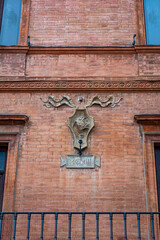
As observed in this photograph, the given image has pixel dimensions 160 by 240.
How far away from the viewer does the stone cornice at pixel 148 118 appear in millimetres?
8234

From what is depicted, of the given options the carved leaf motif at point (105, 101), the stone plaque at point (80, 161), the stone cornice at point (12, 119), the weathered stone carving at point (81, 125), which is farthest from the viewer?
the carved leaf motif at point (105, 101)

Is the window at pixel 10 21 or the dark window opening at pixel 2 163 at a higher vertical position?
the window at pixel 10 21

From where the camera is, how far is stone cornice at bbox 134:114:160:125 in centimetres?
823

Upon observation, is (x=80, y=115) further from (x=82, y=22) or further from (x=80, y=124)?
(x=82, y=22)

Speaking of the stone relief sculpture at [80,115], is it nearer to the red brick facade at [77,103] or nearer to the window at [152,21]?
the red brick facade at [77,103]

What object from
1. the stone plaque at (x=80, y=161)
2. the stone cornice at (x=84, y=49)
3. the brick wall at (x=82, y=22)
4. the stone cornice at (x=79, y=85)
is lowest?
the stone plaque at (x=80, y=161)

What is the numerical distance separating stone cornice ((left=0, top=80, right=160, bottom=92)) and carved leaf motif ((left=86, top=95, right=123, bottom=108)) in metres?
0.21

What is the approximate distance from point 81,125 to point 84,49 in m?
2.02

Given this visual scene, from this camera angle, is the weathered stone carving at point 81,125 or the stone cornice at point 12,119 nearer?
the weathered stone carving at point 81,125

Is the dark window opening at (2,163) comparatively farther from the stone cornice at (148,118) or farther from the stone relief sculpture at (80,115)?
the stone cornice at (148,118)

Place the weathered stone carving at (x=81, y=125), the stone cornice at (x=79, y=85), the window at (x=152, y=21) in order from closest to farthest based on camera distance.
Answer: the weathered stone carving at (x=81, y=125)
the stone cornice at (x=79, y=85)
the window at (x=152, y=21)

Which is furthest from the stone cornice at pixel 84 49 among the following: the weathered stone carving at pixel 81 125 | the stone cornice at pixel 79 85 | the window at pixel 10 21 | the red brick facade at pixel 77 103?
the weathered stone carving at pixel 81 125

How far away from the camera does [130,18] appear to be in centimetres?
963

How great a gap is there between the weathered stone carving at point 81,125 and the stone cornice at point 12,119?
1006 mm
